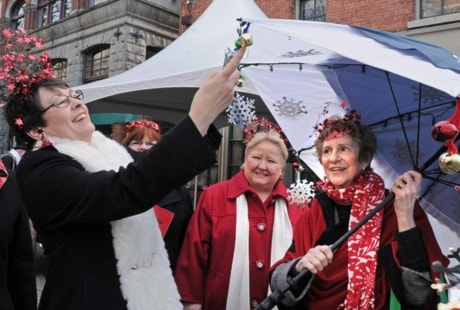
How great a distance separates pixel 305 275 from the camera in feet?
6.43

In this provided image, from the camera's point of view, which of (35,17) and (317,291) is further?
(35,17)

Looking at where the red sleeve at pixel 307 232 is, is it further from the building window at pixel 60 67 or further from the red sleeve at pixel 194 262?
the building window at pixel 60 67

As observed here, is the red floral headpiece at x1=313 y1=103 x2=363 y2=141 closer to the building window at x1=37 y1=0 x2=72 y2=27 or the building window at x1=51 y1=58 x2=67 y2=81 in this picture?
the building window at x1=51 y1=58 x2=67 y2=81

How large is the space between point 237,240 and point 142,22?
10.7m

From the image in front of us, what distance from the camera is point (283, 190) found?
3.05 m

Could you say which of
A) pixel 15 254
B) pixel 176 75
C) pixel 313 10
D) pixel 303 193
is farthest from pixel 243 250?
pixel 313 10

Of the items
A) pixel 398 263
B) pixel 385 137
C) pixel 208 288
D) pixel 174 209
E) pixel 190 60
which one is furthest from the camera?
pixel 190 60

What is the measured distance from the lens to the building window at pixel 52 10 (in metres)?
15.2

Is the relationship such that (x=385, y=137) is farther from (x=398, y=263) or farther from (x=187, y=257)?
(x=187, y=257)

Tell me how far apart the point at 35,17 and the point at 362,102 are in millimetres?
16509

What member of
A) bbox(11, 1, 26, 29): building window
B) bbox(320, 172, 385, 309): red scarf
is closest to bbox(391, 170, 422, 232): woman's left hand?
bbox(320, 172, 385, 309): red scarf

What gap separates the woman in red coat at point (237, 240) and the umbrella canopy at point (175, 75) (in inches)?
69.1

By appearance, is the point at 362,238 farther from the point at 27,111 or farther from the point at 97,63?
the point at 97,63

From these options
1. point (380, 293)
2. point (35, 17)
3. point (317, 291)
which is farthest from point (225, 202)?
point (35, 17)
